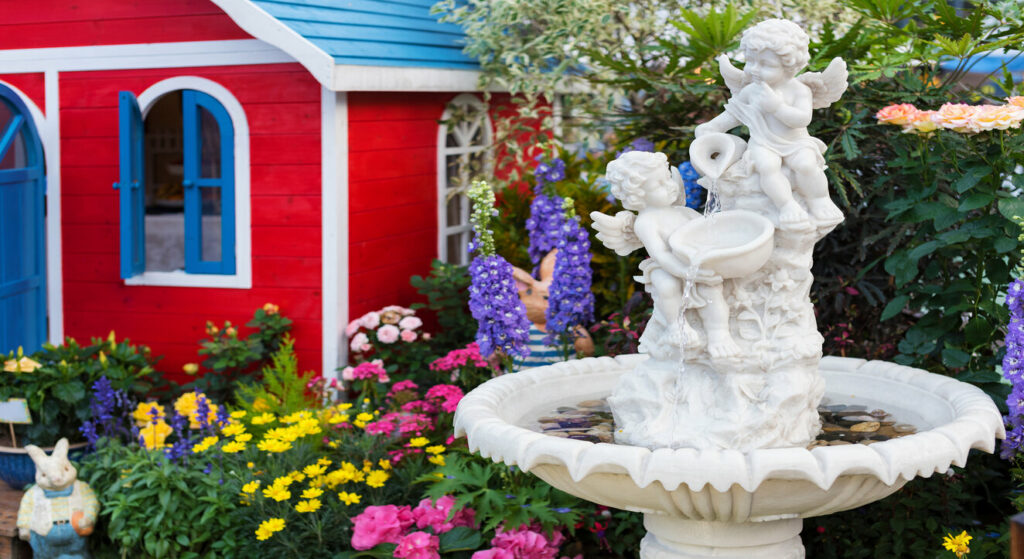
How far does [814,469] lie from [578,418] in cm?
119

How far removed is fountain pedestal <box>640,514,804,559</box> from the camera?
3582 millimetres

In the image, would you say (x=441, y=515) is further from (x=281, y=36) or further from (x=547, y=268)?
(x=281, y=36)

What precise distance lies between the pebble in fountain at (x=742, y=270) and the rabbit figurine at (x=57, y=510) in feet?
8.84

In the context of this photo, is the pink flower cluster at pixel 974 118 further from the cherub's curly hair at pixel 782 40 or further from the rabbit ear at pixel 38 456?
the rabbit ear at pixel 38 456

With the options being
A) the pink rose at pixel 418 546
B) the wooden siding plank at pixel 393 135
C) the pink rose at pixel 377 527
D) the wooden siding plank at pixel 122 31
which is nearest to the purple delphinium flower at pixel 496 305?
the pink rose at pixel 377 527

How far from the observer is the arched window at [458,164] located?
25.6 feet

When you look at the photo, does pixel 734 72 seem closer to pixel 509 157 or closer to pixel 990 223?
pixel 990 223

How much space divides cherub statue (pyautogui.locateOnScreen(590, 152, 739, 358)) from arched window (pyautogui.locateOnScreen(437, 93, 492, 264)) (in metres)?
4.12

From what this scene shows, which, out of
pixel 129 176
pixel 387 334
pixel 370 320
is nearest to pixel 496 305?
pixel 387 334

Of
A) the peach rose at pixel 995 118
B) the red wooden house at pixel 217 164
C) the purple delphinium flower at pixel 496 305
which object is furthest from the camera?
the red wooden house at pixel 217 164

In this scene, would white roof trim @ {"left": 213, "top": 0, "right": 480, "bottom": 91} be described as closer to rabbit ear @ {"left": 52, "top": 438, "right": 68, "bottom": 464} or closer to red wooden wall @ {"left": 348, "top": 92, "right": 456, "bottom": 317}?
red wooden wall @ {"left": 348, "top": 92, "right": 456, "bottom": 317}

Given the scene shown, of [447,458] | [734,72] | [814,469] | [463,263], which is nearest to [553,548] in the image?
[447,458]

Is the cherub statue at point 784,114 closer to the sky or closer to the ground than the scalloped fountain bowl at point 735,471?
closer to the sky

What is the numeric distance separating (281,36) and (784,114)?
338 cm
